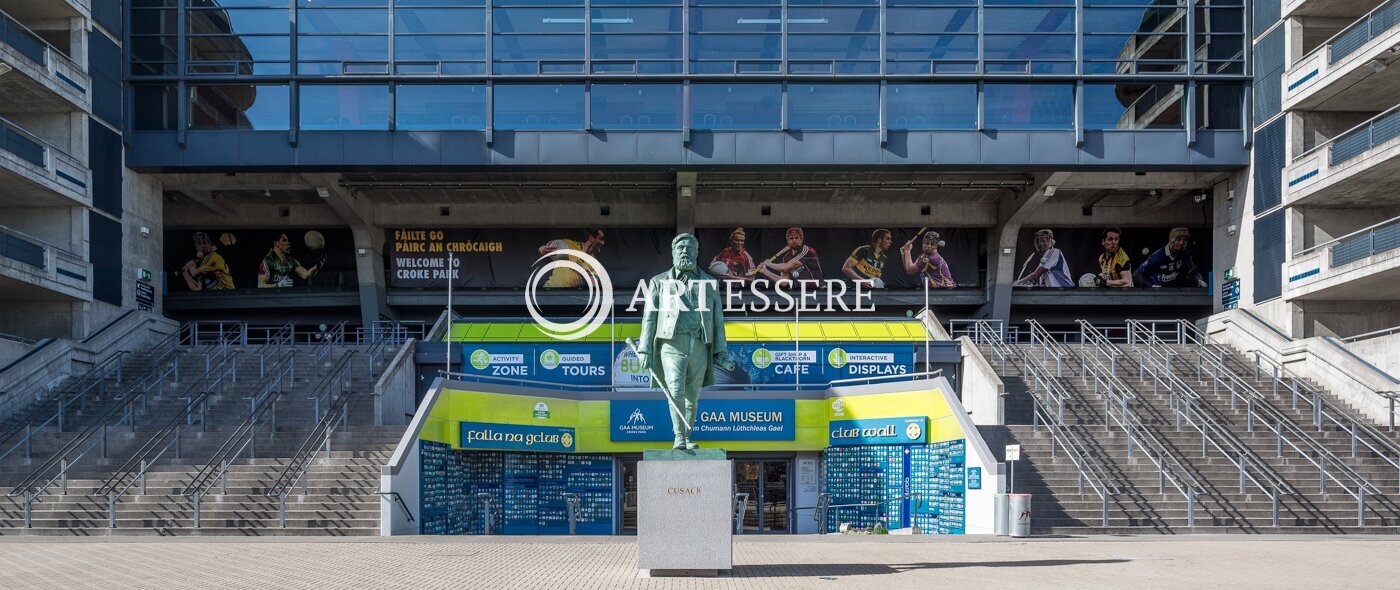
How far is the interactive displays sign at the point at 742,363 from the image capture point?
3553cm

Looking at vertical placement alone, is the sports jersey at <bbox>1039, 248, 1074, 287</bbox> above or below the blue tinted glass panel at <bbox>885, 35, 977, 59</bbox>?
below

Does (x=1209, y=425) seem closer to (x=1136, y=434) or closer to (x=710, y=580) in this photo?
(x=1136, y=434)

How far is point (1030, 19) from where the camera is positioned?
37094 millimetres

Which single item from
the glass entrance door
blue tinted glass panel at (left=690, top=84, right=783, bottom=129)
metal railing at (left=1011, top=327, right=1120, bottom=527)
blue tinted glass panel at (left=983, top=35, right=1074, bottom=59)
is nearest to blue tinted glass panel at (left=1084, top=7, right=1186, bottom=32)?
blue tinted glass panel at (left=983, top=35, right=1074, bottom=59)

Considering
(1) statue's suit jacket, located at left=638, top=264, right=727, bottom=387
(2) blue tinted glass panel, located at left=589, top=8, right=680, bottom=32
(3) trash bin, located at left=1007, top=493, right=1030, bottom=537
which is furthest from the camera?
(2) blue tinted glass panel, located at left=589, top=8, right=680, bottom=32

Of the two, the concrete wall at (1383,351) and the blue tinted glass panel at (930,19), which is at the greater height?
the blue tinted glass panel at (930,19)

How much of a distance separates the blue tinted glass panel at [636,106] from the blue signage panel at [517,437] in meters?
10.1

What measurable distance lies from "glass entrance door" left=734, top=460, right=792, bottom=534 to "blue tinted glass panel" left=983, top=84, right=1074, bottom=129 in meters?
12.2

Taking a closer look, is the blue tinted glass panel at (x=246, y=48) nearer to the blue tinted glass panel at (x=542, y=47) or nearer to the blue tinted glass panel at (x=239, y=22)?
the blue tinted glass panel at (x=239, y=22)

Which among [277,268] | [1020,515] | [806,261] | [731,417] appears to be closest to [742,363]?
[731,417]

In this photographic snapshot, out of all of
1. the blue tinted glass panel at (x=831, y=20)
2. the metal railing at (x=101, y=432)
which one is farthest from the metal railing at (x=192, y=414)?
the blue tinted glass panel at (x=831, y=20)

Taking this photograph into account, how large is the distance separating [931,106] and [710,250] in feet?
31.2

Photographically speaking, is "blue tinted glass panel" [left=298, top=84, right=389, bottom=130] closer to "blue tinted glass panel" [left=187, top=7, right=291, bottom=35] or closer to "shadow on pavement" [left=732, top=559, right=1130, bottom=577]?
"blue tinted glass panel" [left=187, top=7, right=291, bottom=35]

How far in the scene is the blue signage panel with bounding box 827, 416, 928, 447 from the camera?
91.5 ft
